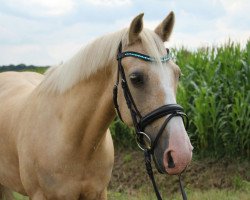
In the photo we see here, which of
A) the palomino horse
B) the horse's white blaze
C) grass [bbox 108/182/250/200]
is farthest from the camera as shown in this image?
grass [bbox 108/182/250/200]

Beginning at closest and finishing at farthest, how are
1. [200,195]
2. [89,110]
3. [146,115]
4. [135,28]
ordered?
[146,115] < [135,28] < [89,110] < [200,195]

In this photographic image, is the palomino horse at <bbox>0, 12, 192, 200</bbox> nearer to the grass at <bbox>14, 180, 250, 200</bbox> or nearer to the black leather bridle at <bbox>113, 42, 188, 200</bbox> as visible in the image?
the black leather bridle at <bbox>113, 42, 188, 200</bbox>

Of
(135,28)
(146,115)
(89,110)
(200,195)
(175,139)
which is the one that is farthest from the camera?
(200,195)

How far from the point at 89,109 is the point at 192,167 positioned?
338 centimetres

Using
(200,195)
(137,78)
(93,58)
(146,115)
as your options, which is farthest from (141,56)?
(200,195)

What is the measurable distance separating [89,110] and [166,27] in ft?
2.40

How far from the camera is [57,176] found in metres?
3.07

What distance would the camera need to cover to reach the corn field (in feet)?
19.8

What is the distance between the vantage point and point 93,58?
2912 mm

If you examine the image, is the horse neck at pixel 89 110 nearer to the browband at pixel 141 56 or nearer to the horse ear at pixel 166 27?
the browband at pixel 141 56

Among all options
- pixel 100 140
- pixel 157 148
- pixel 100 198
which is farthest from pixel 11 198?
pixel 157 148

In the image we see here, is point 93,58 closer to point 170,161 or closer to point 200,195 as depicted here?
point 170,161

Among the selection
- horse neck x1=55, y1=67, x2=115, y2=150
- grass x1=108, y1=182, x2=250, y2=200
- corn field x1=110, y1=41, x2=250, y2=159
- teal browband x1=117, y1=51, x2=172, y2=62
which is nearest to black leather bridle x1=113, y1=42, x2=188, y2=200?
teal browband x1=117, y1=51, x2=172, y2=62

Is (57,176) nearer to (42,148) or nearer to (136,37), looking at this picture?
(42,148)
